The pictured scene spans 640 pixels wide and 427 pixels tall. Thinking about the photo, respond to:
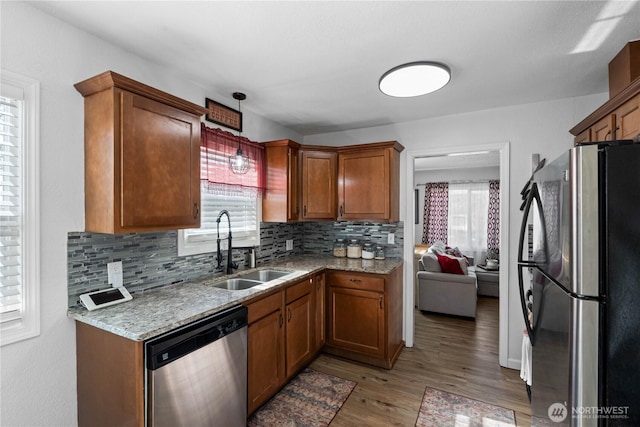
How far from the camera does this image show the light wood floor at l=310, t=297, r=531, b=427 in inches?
86.0

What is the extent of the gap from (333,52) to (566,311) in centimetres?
179

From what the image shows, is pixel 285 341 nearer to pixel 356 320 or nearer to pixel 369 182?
pixel 356 320

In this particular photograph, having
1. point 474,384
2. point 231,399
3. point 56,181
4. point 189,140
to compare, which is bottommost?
point 474,384

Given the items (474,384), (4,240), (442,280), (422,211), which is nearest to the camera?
(4,240)

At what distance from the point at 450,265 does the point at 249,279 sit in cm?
291

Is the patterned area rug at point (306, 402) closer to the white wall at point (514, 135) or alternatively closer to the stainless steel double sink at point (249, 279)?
the stainless steel double sink at point (249, 279)

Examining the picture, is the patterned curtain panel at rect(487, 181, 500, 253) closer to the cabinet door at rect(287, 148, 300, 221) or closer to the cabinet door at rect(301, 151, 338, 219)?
the cabinet door at rect(301, 151, 338, 219)

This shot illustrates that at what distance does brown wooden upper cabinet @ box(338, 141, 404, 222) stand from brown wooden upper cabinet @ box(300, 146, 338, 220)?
0.26 feet

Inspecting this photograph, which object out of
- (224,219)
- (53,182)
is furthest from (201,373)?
(224,219)

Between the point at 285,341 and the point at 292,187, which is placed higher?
the point at 292,187

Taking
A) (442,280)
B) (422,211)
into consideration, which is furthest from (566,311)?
(422,211)

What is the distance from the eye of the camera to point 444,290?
163 inches

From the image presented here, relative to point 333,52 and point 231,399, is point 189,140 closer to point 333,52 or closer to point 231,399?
point 333,52

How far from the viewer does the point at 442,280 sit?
4141 millimetres
